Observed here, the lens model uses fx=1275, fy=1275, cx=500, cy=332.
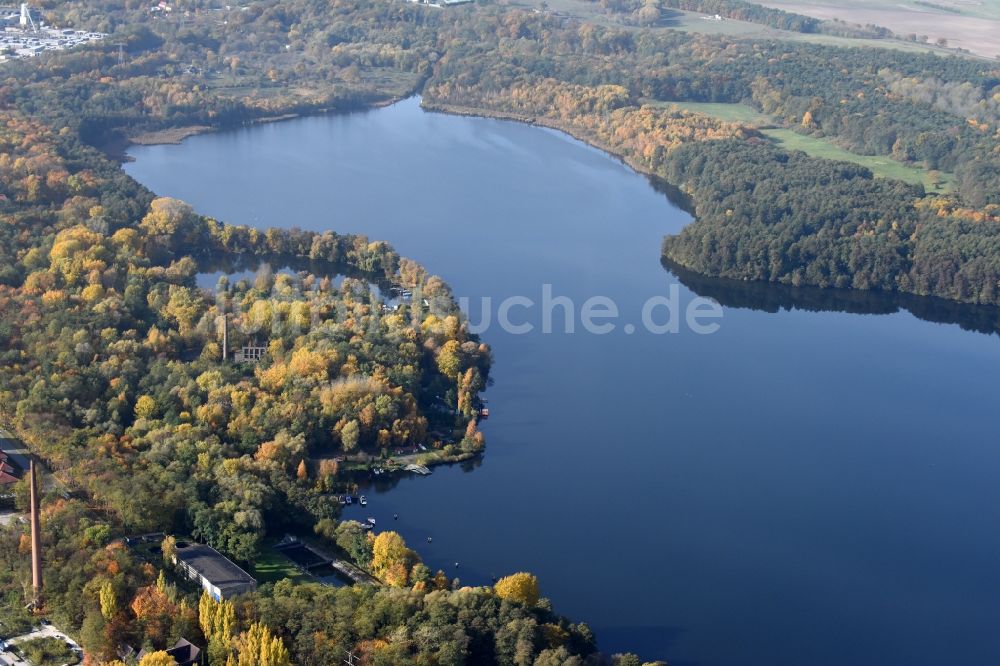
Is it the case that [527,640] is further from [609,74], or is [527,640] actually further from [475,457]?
[609,74]

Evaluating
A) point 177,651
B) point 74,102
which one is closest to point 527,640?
point 177,651

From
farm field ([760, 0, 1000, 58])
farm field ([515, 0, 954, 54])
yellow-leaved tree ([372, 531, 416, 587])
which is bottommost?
yellow-leaved tree ([372, 531, 416, 587])

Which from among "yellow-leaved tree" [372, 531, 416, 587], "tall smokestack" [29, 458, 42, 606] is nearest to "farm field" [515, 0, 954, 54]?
"yellow-leaved tree" [372, 531, 416, 587]

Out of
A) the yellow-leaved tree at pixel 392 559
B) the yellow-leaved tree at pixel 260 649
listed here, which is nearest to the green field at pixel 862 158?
the yellow-leaved tree at pixel 392 559

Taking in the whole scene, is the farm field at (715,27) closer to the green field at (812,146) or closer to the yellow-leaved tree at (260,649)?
the green field at (812,146)

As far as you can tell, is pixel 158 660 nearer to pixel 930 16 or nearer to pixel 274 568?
pixel 274 568

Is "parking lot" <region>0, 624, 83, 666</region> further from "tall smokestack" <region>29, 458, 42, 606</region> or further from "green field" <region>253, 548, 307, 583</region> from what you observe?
"green field" <region>253, 548, 307, 583</region>

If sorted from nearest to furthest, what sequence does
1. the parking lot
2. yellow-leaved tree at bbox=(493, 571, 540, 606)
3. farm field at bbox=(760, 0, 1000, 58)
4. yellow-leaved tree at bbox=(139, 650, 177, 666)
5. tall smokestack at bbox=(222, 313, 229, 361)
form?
yellow-leaved tree at bbox=(139, 650, 177, 666)
the parking lot
yellow-leaved tree at bbox=(493, 571, 540, 606)
tall smokestack at bbox=(222, 313, 229, 361)
farm field at bbox=(760, 0, 1000, 58)

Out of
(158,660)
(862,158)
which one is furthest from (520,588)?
(862,158)
